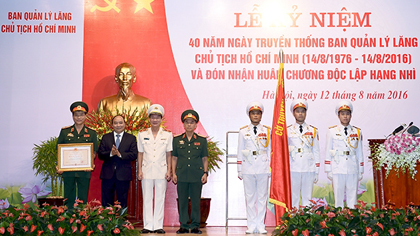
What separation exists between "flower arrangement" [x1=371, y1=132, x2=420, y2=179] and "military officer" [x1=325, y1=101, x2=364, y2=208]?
64cm

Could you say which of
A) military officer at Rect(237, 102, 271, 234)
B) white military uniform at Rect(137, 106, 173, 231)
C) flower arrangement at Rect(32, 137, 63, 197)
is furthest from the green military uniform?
flower arrangement at Rect(32, 137, 63, 197)

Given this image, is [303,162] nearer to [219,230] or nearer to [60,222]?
[219,230]

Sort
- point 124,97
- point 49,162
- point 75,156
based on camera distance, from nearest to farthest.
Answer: point 75,156 → point 49,162 → point 124,97

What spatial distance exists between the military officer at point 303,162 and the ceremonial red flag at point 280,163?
1.43ft

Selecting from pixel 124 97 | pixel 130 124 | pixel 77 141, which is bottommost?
pixel 77 141

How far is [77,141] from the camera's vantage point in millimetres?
6457

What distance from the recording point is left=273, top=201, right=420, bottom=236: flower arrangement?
3.71m

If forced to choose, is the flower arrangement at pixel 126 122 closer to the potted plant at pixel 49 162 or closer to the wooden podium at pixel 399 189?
the potted plant at pixel 49 162

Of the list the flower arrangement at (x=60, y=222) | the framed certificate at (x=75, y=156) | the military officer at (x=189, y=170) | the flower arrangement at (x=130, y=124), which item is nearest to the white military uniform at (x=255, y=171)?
the military officer at (x=189, y=170)

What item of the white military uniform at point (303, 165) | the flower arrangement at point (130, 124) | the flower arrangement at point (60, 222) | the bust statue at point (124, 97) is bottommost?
the flower arrangement at point (60, 222)

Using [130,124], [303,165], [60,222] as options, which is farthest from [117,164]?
[60,222]

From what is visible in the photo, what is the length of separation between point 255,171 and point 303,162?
67cm

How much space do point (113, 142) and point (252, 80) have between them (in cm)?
263

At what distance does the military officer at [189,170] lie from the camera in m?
6.43
